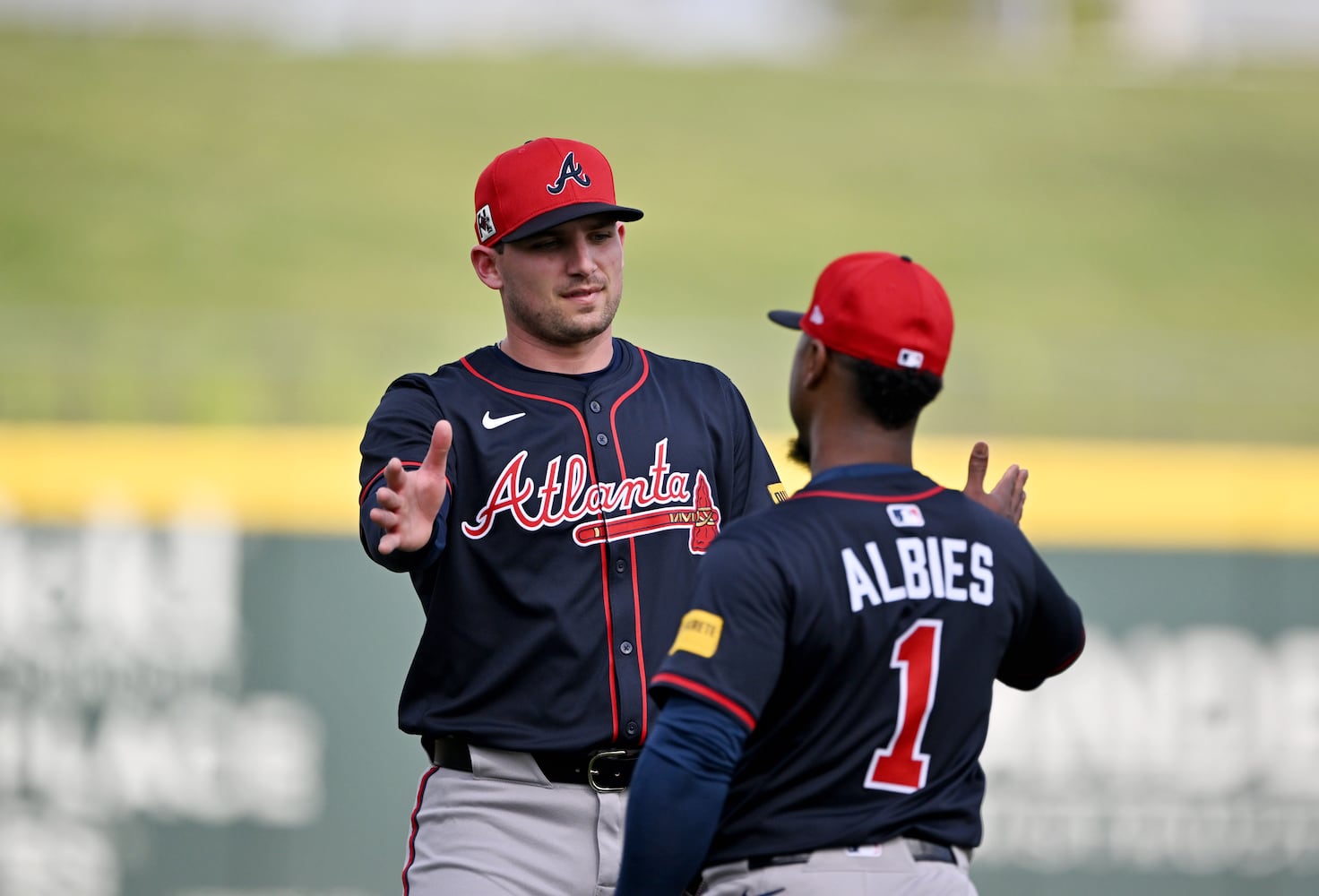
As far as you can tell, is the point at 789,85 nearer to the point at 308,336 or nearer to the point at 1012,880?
the point at 308,336

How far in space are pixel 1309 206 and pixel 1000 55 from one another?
323 inches

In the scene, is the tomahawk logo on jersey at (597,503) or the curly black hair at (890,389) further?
the tomahawk logo on jersey at (597,503)

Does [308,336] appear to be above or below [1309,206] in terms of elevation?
below

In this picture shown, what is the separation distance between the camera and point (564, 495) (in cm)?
304

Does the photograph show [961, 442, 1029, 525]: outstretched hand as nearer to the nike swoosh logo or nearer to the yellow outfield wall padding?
the nike swoosh logo

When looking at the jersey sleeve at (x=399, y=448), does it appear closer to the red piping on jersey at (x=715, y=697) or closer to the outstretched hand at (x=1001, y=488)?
the red piping on jersey at (x=715, y=697)

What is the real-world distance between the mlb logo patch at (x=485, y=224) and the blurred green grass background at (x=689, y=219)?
4.93 metres

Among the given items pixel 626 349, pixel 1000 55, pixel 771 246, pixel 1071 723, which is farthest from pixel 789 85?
pixel 626 349

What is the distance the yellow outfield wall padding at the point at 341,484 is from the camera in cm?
682

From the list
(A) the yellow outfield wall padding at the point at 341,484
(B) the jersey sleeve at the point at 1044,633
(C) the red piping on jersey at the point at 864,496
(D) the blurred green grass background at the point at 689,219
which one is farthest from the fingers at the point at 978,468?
(D) the blurred green grass background at the point at 689,219

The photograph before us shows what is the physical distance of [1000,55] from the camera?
91.9ft

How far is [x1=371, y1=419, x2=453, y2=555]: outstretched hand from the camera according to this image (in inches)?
105

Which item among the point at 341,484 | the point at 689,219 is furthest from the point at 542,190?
the point at 689,219

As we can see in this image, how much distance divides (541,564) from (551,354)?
47cm
